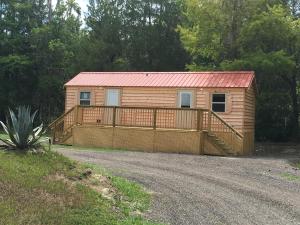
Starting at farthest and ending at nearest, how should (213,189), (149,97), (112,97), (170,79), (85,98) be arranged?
(85,98) < (112,97) < (170,79) < (149,97) < (213,189)

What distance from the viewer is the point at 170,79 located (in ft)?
75.9

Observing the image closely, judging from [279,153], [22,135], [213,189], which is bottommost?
[213,189]

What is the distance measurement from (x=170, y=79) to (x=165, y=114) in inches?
106

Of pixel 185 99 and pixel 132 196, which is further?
pixel 185 99

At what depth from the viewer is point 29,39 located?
128 feet

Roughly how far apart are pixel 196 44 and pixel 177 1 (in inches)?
454

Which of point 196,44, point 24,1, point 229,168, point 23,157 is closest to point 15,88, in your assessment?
point 24,1

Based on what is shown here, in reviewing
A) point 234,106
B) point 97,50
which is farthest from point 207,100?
point 97,50

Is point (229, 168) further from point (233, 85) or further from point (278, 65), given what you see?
point (278, 65)

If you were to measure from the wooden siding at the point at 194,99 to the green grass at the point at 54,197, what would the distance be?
485 inches

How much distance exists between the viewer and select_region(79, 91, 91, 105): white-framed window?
24.3 meters

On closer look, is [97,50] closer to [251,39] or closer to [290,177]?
[251,39]

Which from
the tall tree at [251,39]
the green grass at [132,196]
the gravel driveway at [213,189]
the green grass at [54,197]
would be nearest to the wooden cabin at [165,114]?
the tall tree at [251,39]

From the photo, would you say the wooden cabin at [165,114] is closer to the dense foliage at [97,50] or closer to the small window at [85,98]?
the small window at [85,98]
